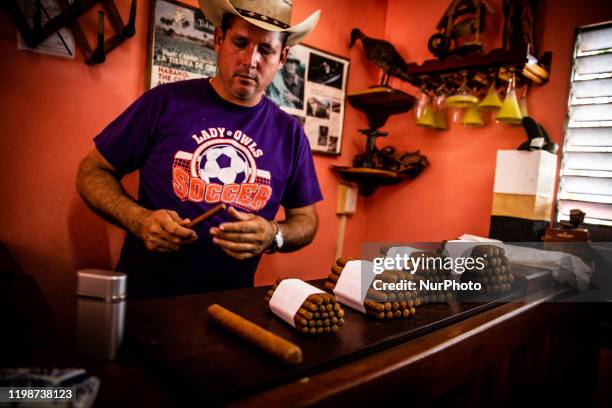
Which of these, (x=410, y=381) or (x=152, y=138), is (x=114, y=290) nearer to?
(x=410, y=381)

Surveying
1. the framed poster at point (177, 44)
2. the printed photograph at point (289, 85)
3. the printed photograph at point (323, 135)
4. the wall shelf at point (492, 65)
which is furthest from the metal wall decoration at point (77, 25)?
the wall shelf at point (492, 65)

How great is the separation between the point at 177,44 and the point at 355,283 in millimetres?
2033

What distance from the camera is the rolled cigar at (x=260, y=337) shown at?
0.87 meters

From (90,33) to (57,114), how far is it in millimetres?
504

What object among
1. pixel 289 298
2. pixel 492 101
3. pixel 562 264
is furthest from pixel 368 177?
pixel 289 298

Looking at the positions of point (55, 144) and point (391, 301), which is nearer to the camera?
point (391, 301)

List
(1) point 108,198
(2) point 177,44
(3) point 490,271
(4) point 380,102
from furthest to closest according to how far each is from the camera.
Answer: (4) point 380,102 → (2) point 177,44 → (1) point 108,198 → (3) point 490,271

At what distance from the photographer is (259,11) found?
6.10ft

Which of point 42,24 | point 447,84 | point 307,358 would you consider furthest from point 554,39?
point 42,24

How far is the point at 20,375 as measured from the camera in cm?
67

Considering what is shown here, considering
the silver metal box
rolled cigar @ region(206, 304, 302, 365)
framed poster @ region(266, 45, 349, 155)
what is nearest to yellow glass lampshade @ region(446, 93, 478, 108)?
framed poster @ region(266, 45, 349, 155)

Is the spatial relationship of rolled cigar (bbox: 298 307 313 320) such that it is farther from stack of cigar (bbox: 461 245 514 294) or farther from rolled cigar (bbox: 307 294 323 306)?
stack of cigar (bbox: 461 245 514 294)

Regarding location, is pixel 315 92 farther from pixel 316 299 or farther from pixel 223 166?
pixel 316 299

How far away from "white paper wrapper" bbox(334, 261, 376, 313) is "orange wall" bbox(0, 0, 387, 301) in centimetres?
169
